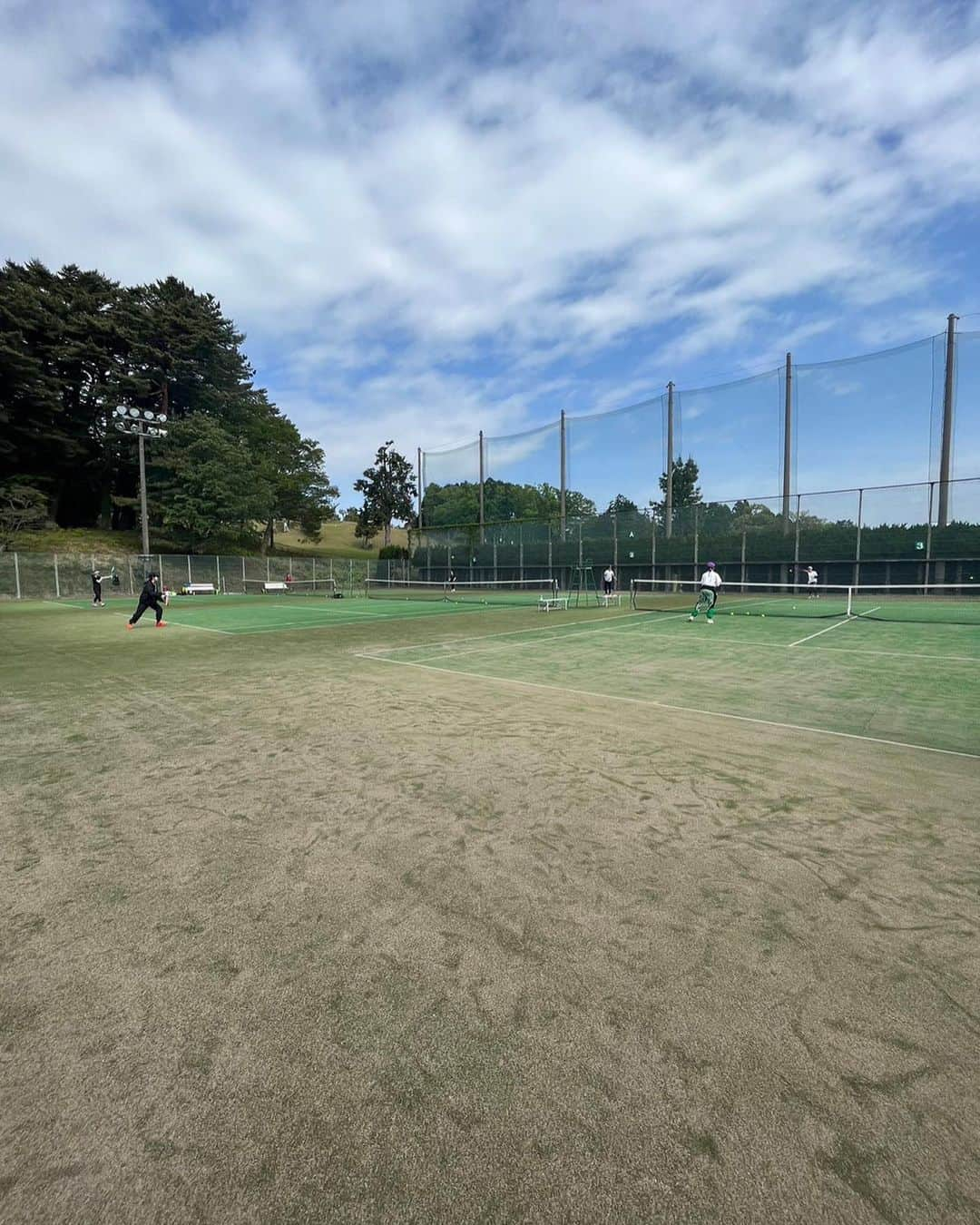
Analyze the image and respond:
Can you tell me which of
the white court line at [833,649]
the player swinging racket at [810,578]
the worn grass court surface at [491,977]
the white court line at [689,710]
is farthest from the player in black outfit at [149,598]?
the player swinging racket at [810,578]

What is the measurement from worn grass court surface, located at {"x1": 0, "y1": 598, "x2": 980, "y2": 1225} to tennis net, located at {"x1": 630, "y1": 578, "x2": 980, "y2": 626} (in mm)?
15797

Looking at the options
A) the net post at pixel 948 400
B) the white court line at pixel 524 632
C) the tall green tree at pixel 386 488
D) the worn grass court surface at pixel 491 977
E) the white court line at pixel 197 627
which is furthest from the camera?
the tall green tree at pixel 386 488

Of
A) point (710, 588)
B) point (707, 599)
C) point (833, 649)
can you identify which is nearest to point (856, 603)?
point (707, 599)

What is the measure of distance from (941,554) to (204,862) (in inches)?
1394

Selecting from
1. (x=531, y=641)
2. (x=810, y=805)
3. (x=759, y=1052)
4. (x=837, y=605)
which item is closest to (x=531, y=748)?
(x=810, y=805)

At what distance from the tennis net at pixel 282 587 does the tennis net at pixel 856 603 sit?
2370cm

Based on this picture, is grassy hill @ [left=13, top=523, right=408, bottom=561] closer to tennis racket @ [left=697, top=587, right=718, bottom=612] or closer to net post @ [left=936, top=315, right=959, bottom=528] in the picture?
tennis racket @ [left=697, top=587, right=718, bottom=612]

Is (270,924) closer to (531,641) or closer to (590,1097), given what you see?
(590,1097)

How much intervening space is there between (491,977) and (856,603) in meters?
28.1

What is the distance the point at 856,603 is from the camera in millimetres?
25656

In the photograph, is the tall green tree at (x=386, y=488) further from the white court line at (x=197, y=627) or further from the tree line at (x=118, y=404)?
the white court line at (x=197, y=627)

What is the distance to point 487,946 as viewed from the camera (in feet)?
8.46

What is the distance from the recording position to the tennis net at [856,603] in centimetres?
1947

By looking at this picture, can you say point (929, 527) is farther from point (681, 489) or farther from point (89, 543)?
point (89, 543)
